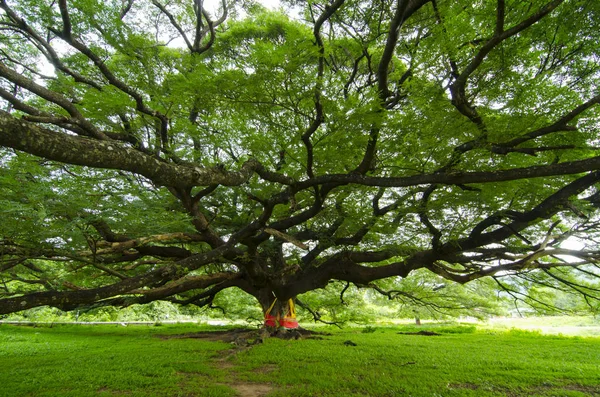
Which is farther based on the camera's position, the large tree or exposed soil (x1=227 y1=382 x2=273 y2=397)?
exposed soil (x1=227 y1=382 x2=273 y2=397)

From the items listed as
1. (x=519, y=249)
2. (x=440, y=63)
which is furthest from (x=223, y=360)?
(x=440, y=63)

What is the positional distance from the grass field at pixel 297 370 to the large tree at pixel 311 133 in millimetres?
1342

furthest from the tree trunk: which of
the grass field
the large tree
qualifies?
the large tree

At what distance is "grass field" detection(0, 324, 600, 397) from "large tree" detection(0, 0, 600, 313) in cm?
134

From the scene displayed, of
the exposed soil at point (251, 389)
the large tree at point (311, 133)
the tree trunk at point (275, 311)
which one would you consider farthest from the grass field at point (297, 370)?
the tree trunk at point (275, 311)

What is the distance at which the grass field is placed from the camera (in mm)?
4176

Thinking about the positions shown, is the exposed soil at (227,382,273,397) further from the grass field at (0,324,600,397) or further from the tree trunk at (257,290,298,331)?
the tree trunk at (257,290,298,331)

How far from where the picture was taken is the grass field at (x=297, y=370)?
4.18 meters

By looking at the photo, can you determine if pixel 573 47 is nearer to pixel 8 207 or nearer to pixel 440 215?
pixel 440 215

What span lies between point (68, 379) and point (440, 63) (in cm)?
695

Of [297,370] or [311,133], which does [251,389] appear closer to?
[297,370]

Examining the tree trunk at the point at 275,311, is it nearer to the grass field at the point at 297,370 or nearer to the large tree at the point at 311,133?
the grass field at the point at 297,370

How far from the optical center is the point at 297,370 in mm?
5172

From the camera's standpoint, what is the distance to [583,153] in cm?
428
